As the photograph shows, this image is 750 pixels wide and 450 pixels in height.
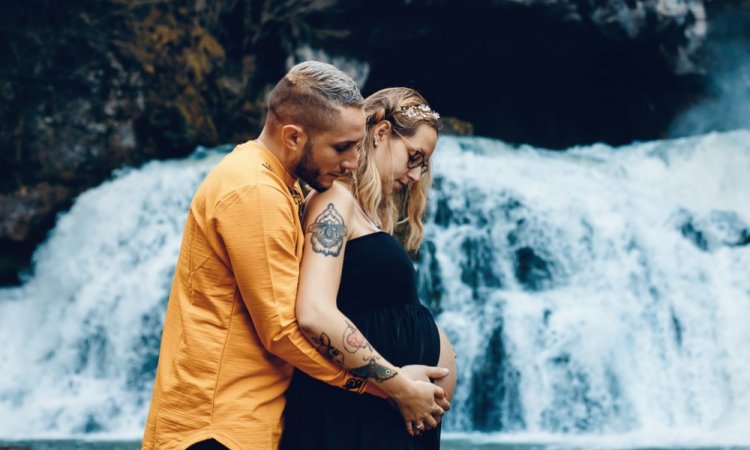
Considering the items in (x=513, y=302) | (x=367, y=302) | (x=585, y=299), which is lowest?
(x=367, y=302)

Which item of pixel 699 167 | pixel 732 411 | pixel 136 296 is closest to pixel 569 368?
pixel 732 411

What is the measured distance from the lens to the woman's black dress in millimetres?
2229

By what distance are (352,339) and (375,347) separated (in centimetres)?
20

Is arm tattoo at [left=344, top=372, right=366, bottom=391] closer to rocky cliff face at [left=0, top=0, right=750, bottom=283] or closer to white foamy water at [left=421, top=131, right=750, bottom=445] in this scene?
white foamy water at [left=421, top=131, right=750, bottom=445]

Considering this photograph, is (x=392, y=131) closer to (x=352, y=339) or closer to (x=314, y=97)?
(x=314, y=97)

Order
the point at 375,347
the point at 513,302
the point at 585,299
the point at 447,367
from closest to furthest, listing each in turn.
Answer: the point at 375,347, the point at 447,367, the point at 513,302, the point at 585,299

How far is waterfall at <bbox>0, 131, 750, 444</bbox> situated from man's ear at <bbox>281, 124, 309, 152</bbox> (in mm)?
5997

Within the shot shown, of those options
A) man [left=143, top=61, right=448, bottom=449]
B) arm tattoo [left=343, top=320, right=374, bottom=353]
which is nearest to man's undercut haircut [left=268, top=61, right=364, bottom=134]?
man [left=143, top=61, right=448, bottom=449]

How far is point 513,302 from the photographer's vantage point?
864 cm

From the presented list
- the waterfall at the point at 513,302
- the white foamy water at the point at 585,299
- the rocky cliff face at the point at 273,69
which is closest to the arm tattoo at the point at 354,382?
the white foamy water at the point at 585,299

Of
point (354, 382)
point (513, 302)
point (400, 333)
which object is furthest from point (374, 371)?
point (513, 302)

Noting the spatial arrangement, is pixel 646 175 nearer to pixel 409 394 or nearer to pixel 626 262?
pixel 626 262

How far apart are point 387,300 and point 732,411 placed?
654cm

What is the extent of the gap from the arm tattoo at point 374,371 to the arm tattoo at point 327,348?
0.19 feet
